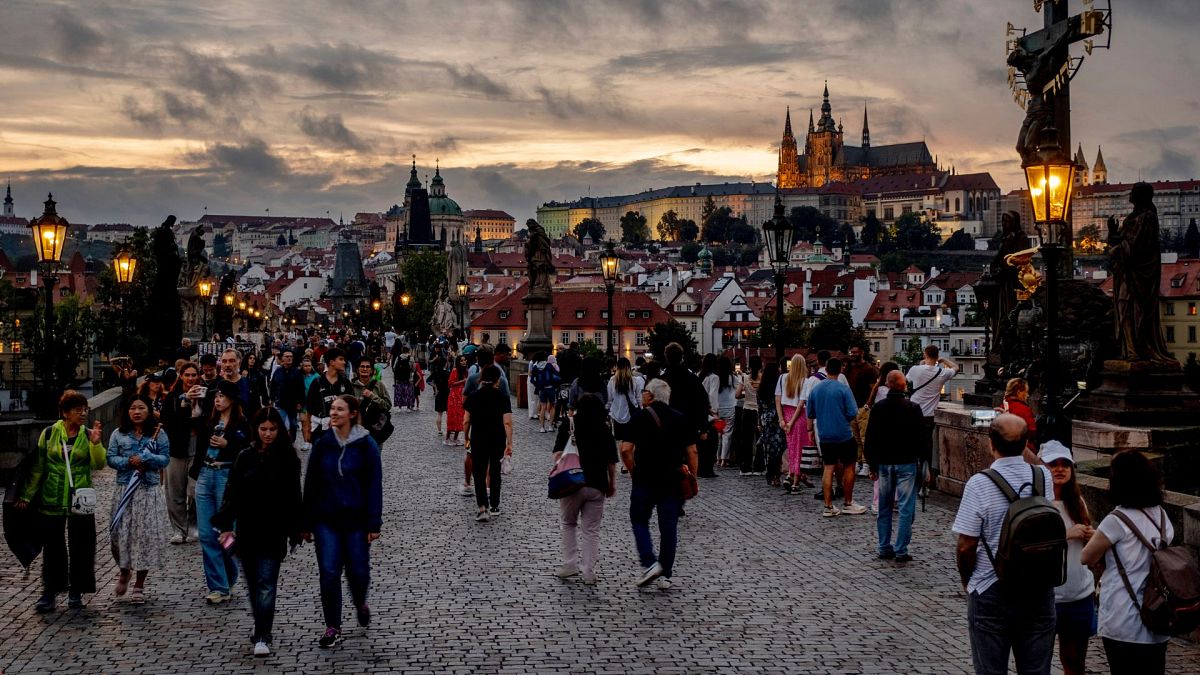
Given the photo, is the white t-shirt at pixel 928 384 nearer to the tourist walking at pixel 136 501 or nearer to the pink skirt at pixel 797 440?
the pink skirt at pixel 797 440

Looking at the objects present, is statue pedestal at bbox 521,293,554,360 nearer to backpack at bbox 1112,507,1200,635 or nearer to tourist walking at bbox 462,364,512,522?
tourist walking at bbox 462,364,512,522

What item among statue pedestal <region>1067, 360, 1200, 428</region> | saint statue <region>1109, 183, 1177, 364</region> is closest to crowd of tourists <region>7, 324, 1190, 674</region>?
statue pedestal <region>1067, 360, 1200, 428</region>

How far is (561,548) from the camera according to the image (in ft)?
36.4

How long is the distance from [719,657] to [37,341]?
42714 mm

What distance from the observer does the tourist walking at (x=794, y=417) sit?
568 inches

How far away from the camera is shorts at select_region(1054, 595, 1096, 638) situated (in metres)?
6.40

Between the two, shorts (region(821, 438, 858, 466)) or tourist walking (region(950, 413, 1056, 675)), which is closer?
tourist walking (region(950, 413, 1056, 675))

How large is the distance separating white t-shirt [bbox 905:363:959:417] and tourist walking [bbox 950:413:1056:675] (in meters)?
7.51

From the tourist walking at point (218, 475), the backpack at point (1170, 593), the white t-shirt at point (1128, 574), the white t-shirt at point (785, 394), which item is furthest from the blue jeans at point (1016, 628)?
the white t-shirt at point (785, 394)

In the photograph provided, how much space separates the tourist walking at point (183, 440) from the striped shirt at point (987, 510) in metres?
6.21

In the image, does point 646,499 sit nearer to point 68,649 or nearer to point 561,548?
point 561,548

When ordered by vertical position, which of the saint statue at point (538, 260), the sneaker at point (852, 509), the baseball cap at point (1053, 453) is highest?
the saint statue at point (538, 260)

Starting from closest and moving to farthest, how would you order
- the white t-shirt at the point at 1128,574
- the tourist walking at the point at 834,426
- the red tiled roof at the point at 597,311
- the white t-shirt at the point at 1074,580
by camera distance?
1. the white t-shirt at the point at 1128,574
2. the white t-shirt at the point at 1074,580
3. the tourist walking at the point at 834,426
4. the red tiled roof at the point at 597,311

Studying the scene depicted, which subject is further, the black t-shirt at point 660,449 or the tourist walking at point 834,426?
the tourist walking at point 834,426
